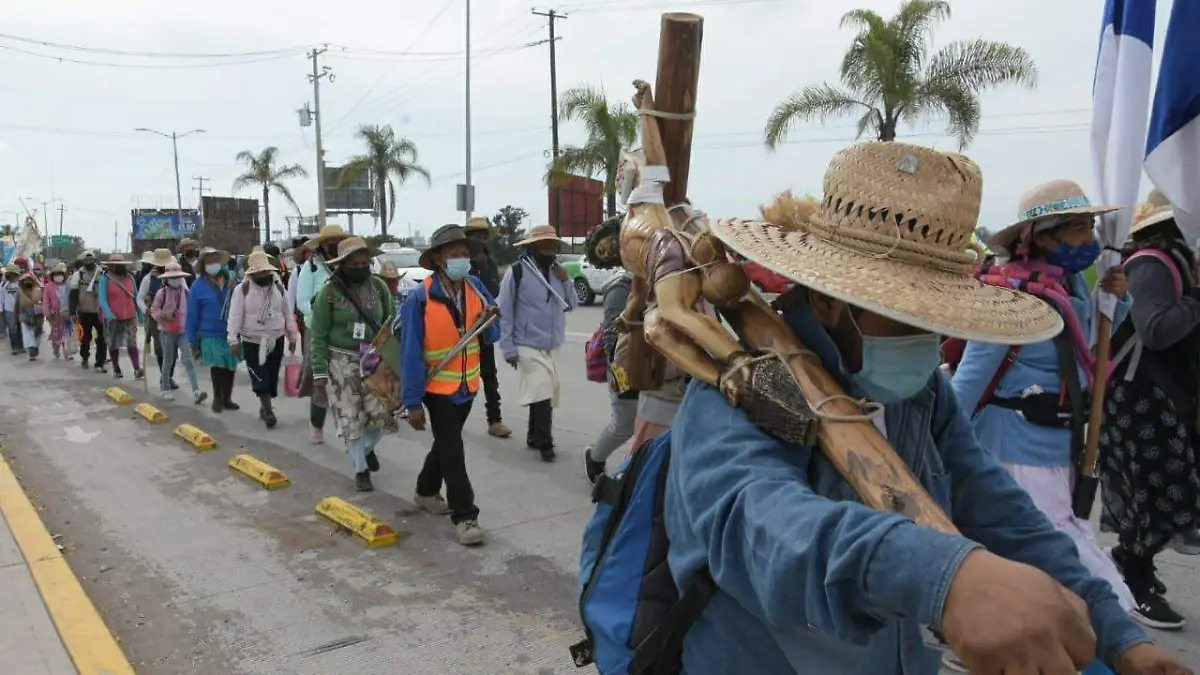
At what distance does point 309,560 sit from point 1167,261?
4468mm

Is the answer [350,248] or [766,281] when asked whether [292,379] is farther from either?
[766,281]

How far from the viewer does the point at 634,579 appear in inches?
68.4

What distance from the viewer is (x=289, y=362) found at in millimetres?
9047

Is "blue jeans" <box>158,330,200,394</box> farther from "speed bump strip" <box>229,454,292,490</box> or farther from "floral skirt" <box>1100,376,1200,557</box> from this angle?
"floral skirt" <box>1100,376,1200,557</box>

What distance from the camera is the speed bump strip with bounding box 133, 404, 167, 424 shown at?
9156mm

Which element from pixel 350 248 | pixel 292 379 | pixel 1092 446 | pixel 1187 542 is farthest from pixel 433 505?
pixel 1187 542

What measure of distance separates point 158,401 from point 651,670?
404 inches

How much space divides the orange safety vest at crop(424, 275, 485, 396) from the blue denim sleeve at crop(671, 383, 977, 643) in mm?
3847

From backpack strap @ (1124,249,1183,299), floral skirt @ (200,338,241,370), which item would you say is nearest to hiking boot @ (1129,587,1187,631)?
backpack strap @ (1124,249,1183,299)

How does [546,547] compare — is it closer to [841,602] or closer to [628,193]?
[628,193]

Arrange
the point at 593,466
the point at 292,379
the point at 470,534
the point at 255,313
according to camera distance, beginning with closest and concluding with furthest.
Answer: the point at 470,534 → the point at 593,466 → the point at 292,379 → the point at 255,313

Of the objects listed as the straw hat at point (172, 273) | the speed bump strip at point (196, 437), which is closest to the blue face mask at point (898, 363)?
the speed bump strip at point (196, 437)

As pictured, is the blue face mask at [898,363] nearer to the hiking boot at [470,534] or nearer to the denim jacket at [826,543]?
the denim jacket at [826,543]

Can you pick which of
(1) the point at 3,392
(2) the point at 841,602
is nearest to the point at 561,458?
(2) the point at 841,602
